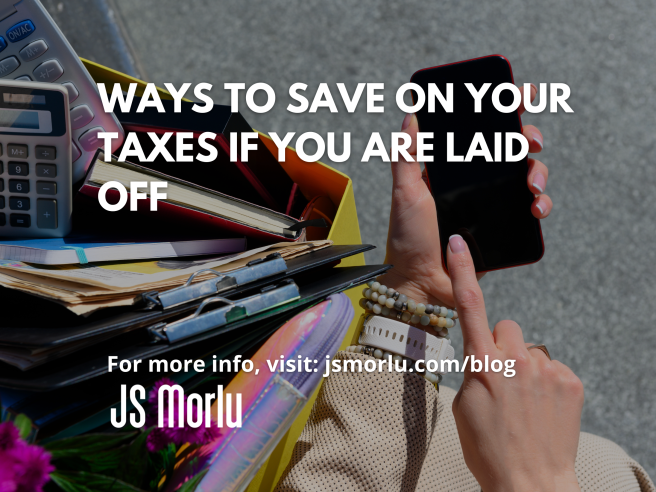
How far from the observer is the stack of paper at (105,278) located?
1.16 feet

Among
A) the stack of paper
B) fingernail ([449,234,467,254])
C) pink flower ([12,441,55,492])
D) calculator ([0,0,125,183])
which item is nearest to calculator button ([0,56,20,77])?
calculator ([0,0,125,183])

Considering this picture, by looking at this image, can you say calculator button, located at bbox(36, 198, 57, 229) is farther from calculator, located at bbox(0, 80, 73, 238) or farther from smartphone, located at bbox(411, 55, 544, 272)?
smartphone, located at bbox(411, 55, 544, 272)

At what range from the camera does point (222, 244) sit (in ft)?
1.93

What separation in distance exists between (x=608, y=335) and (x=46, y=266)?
1.16 m

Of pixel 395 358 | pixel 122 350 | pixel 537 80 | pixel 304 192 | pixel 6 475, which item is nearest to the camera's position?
pixel 6 475

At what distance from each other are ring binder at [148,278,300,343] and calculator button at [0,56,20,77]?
0.37 m

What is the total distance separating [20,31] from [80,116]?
4.0 inches

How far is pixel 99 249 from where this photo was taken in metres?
0.51

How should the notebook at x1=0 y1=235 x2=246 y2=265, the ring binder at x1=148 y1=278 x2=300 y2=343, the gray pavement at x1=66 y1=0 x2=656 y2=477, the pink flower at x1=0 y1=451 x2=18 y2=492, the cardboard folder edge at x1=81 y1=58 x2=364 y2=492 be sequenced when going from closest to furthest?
the pink flower at x1=0 y1=451 x2=18 y2=492 → the ring binder at x1=148 y1=278 x2=300 y2=343 → the notebook at x1=0 y1=235 x2=246 y2=265 → the cardboard folder edge at x1=81 y1=58 x2=364 y2=492 → the gray pavement at x1=66 y1=0 x2=656 y2=477

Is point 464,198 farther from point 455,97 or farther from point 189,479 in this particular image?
point 189,479

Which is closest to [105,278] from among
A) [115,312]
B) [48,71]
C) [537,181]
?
[115,312]

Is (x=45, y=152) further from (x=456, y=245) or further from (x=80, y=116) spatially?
(x=456, y=245)

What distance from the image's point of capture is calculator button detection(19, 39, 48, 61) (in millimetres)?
516

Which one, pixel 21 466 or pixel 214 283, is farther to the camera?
pixel 214 283
